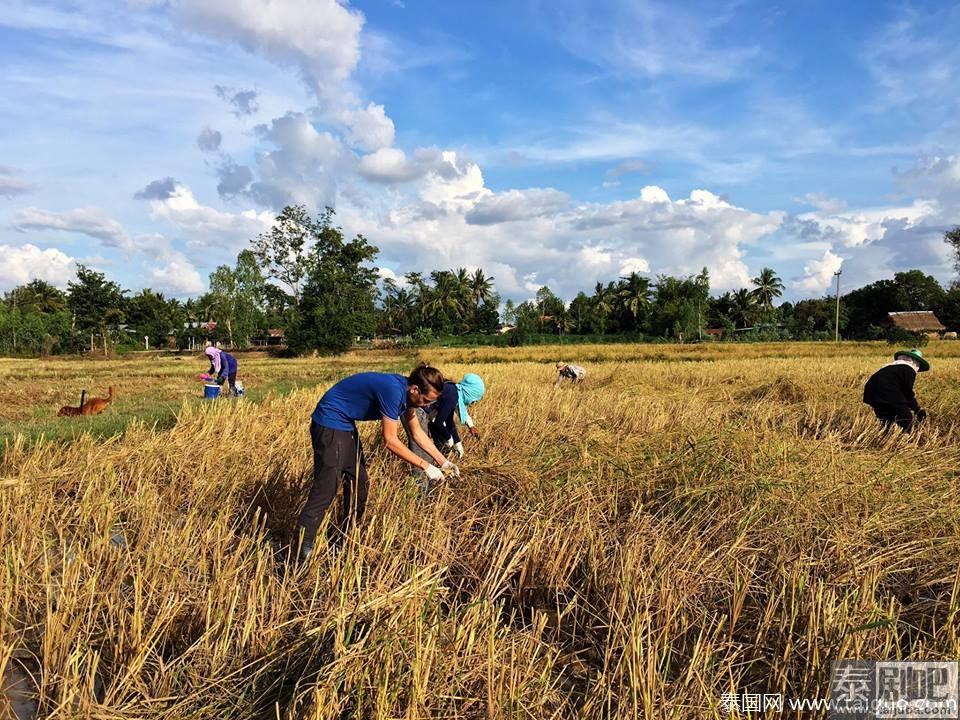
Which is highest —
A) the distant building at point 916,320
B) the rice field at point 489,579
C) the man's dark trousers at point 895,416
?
the distant building at point 916,320

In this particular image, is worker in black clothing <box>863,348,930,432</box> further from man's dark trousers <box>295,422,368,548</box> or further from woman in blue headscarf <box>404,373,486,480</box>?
man's dark trousers <box>295,422,368,548</box>

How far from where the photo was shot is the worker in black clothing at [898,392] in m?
6.30

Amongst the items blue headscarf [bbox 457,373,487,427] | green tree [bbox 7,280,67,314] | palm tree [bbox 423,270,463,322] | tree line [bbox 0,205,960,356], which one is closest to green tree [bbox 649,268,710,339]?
tree line [bbox 0,205,960,356]

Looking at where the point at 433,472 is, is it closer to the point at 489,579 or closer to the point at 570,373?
the point at 489,579

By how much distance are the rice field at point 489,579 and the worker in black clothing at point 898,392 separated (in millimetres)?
1026

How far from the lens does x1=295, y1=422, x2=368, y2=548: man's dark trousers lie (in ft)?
11.8

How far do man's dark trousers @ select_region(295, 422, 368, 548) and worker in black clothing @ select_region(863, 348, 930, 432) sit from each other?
564 cm

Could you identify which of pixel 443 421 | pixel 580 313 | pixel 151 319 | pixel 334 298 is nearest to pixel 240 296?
pixel 151 319

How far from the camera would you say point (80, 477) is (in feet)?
15.7

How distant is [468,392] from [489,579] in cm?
270

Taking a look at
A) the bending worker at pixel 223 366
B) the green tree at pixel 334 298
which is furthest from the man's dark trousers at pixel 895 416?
the green tree at pixel 334 298

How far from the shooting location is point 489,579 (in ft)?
9.75

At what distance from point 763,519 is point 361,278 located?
130ft

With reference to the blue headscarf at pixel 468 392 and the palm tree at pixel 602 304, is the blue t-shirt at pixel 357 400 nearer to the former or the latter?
the blue headscarf at pixel 468 392
